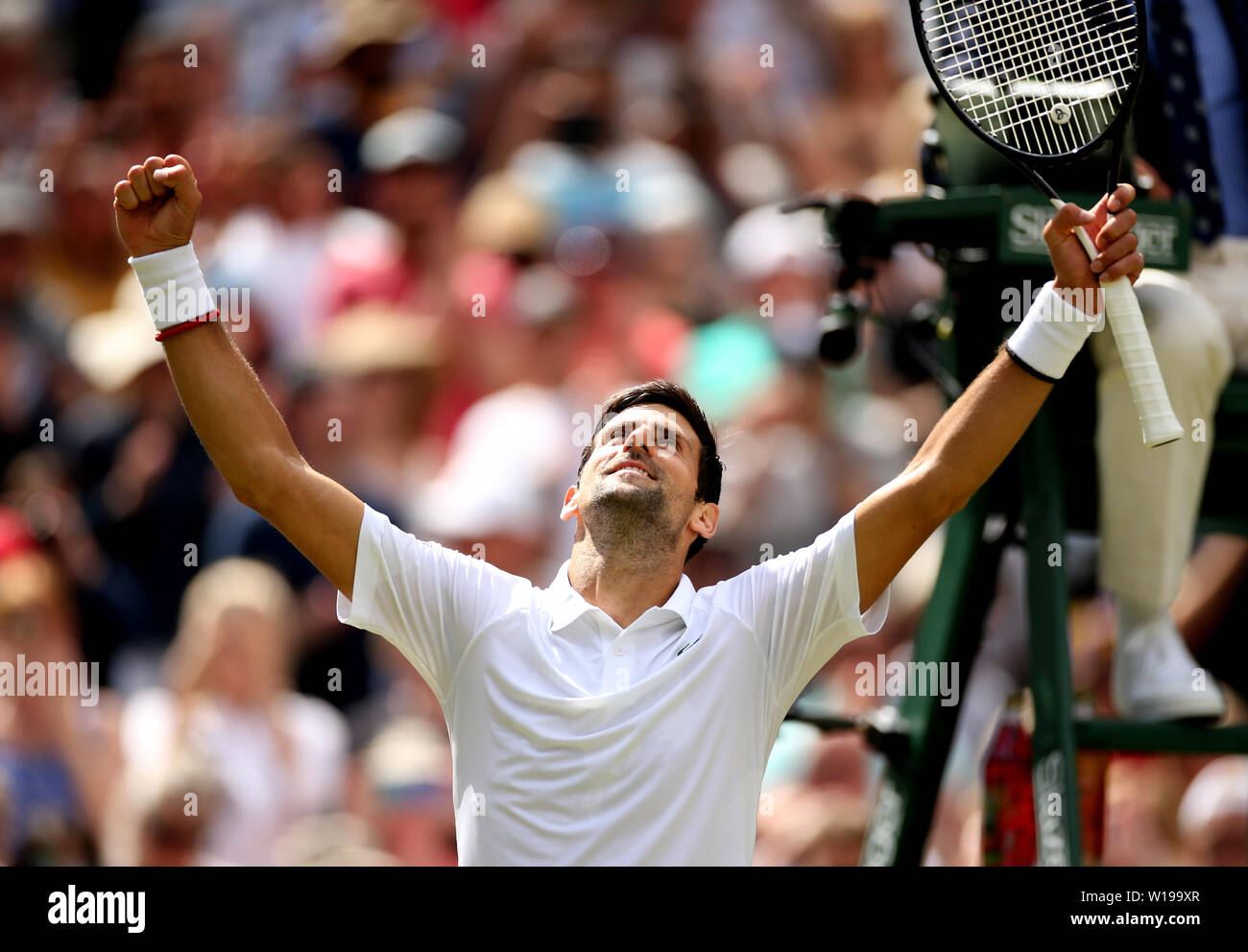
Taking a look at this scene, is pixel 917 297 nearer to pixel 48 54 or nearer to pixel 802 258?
pixel 802 258

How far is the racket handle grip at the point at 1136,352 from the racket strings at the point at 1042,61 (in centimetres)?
41

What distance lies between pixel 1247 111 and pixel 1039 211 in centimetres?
83

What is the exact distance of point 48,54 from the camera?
25.5ft

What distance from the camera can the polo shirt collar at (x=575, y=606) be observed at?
3191 millimetres

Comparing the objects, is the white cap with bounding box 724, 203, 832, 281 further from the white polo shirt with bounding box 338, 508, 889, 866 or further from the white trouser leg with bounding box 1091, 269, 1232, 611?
the white polo shirt with bounding box 338, 508, 889, 866

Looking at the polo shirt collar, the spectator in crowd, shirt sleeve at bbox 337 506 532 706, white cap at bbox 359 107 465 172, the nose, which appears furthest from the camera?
white cap at bbox 359 107 465 172

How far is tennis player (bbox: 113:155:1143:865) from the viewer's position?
2979mm

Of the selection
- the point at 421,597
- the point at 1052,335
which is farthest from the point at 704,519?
the point at 1052,335

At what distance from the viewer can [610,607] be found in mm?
3236

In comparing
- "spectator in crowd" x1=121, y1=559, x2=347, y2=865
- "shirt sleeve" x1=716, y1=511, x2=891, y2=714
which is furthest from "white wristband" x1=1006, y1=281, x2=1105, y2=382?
"spectator in crowd" x1=121, y1=559, x2=347, y2=865

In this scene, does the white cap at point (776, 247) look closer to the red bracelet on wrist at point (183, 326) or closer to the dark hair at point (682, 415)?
the dark hair at point (682, 415)

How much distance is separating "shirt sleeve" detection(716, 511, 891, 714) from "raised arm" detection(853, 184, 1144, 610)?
0.03m
